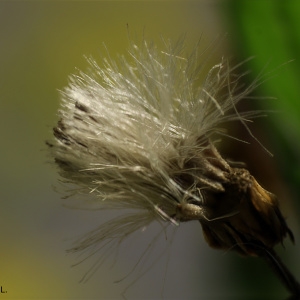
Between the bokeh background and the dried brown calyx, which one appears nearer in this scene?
the dried brown calyx

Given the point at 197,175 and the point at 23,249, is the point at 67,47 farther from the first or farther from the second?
the point at 197,175

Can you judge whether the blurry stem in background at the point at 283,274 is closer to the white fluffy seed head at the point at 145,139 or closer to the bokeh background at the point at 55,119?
the white fluffy seed head at the point at 145,139

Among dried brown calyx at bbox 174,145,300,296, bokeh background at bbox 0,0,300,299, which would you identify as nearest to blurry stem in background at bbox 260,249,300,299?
dried brown calyx at bbox 174,145,300,296

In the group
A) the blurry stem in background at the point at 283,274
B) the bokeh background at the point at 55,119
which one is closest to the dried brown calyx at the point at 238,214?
the blurry stem in background at the point at 283,274

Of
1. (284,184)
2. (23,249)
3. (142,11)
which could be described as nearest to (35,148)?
(23,249)

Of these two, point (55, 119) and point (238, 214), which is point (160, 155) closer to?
point (238, 214)

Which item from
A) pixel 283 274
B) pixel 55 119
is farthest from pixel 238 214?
pixel 55 119

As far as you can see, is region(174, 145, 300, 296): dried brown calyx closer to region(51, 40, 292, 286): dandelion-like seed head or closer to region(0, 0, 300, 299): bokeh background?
region(51, 40, 292, 286): dandelion-like seed head
